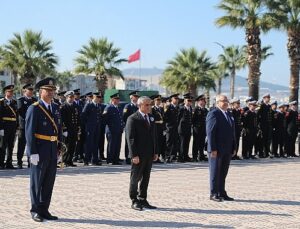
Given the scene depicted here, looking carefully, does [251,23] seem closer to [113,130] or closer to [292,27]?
[292,27]

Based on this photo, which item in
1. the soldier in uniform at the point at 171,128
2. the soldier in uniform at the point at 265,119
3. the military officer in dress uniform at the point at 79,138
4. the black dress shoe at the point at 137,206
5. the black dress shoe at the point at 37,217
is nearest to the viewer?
the black dress shoe at the point at 37,217

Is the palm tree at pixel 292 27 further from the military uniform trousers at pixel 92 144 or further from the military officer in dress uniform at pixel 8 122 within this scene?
the military officer in dress uniform at pixel 8 122

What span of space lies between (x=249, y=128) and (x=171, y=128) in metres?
3.08

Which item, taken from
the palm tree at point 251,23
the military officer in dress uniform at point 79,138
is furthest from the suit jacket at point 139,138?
the palm tree at point 251,23

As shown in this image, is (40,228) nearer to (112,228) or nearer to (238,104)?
(112,228)

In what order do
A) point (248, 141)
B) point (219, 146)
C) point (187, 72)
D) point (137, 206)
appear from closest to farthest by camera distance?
point (137, 206), point (219, 146), point (248, 141), point (187, 72)

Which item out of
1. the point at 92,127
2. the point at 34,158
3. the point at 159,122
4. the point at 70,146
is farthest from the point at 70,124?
the point at 34,158

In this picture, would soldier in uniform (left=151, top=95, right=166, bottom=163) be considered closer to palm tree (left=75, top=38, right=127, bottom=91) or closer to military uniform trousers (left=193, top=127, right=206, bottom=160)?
military uniform trousers (left=193, top=127, right=206, bottom=160)

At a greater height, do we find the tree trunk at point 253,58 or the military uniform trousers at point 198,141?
the tree trunk at point 253,58

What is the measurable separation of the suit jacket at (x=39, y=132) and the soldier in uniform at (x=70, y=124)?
6.42 meters

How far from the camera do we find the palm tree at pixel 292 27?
102 ft

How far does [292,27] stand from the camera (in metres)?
32.1

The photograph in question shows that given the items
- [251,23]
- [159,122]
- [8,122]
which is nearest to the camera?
[8,122]

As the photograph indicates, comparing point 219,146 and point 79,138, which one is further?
point 79,138
